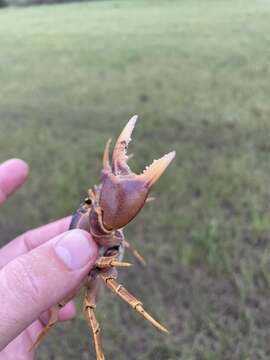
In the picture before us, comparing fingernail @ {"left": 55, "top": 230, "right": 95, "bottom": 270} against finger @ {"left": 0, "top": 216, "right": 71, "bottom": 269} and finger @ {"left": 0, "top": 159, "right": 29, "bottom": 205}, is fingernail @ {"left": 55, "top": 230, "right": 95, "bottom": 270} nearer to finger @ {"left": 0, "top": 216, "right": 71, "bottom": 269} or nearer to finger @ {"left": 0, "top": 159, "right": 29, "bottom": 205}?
finger @ {"left": 0, "top": 216, "right": 71, "bottom": 269}

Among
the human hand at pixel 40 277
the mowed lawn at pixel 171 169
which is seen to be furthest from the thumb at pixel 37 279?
the mowed lawn at pixel 171 169

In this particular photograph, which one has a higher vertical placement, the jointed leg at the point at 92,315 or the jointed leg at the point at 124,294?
the jointed leg at the point at 124,294

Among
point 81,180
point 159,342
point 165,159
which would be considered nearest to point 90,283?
point 165,159

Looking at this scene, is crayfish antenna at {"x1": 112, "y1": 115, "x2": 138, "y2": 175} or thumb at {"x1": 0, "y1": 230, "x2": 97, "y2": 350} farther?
crayfish antenna at {"x1": 112, "y1": 115, "x2": 138, "y2": 175}

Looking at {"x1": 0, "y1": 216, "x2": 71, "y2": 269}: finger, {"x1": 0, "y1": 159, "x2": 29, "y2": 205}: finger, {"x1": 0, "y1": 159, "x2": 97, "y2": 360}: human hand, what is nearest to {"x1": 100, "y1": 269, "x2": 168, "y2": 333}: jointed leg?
{"x1": 0, "y1": 159, "x2": 97, "y2": 360}: human hand

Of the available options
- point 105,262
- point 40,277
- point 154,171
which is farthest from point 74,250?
point 154,171

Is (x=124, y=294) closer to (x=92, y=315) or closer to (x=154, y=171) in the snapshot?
(x=92, y=315)

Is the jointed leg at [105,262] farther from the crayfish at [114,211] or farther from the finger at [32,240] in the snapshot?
the finger at [32,240]
